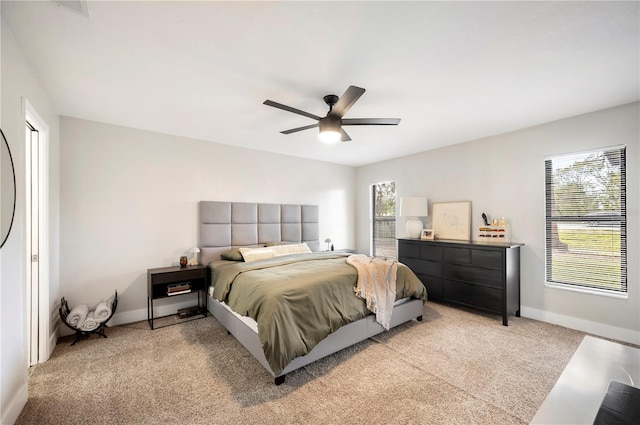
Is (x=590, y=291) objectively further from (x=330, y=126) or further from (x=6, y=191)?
(x=6, y=191)

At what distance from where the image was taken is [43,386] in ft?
6.93

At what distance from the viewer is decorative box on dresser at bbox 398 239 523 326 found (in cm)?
331

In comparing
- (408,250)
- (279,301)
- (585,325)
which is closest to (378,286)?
(279,301)

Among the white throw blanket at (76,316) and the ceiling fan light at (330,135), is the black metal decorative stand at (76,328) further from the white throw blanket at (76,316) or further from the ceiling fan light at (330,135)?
the ceiling fan light at (330,135)

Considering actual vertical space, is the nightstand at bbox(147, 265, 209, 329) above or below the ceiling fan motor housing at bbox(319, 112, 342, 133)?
below

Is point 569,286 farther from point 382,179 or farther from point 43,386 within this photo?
point 43,386

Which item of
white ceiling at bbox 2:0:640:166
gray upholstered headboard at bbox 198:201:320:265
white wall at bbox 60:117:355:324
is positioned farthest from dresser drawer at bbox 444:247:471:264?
white wall at bbox 60:117:355:324

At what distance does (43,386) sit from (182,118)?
2.85 metres

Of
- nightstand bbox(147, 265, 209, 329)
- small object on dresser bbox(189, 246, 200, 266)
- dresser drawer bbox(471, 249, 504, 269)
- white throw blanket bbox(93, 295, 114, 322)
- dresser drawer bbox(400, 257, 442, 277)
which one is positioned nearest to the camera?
white throw blanket bbox(93, 295, 114, 322)

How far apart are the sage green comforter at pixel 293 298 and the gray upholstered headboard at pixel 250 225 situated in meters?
0.84

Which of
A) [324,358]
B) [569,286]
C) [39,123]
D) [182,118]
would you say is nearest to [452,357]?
[324,358]

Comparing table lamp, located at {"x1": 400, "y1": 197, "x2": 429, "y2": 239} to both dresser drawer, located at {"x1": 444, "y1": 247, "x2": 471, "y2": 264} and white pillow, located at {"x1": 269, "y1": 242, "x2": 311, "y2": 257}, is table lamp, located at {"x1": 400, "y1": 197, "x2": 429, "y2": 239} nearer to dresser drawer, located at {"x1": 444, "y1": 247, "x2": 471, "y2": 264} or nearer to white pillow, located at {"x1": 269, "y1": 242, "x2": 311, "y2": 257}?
dresser drawer, located at {"x1": 444, "y1": 247, "x2": 471, "y2": 264}

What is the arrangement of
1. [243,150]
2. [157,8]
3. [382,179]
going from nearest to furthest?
[157,8] → [243,150] → [382,179]

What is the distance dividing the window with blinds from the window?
97.3 inches
